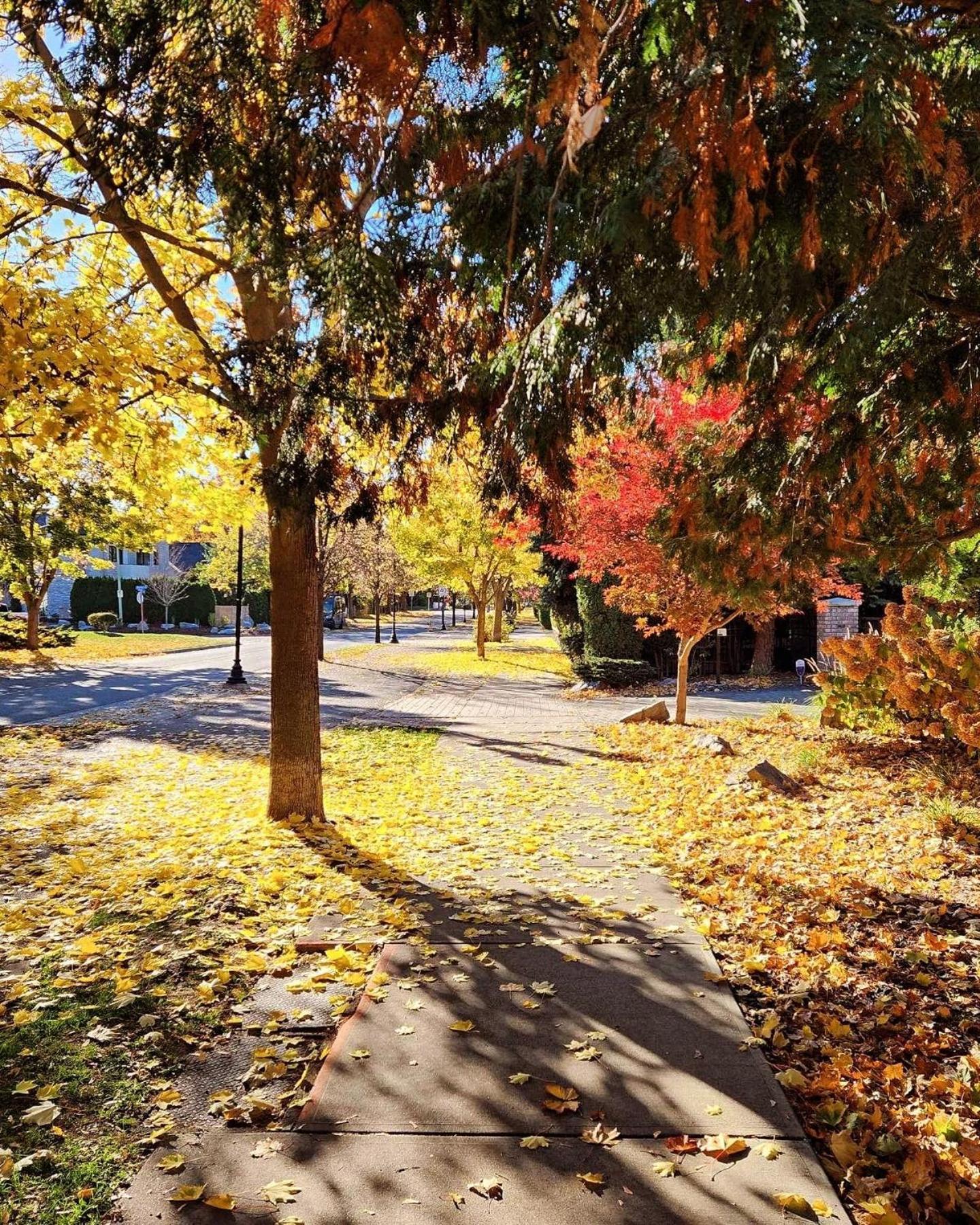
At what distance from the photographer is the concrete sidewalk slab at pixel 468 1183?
231cm

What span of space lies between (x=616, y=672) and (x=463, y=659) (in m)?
10.7

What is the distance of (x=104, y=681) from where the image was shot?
20.4 metres

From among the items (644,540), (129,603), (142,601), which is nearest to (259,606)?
(129,603)

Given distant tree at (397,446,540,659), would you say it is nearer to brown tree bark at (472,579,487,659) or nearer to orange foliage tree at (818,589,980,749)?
brown tree bark at (472,579,487,659)

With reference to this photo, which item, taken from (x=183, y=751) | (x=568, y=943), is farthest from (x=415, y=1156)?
(x=183, y=751)

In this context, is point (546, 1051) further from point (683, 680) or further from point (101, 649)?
point (101, 649)

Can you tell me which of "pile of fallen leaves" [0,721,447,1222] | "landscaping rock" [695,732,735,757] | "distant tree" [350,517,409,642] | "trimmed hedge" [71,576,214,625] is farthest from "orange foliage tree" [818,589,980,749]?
"trimmed hedge" [71,576,214,625]

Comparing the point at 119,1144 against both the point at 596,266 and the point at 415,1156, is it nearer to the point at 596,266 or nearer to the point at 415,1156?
the point at 415,1156

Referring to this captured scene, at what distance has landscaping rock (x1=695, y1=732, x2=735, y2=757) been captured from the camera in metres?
10.0

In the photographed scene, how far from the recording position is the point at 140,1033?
3414 millimetres

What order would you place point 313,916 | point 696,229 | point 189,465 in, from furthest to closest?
point 189,465 < point 313,916 < point 696,229

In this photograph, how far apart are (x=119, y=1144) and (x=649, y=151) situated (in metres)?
3.95

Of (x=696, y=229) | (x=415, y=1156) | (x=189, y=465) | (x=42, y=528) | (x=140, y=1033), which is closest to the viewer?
(x=696, y=229)

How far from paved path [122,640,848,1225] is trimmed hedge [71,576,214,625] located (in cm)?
4941
